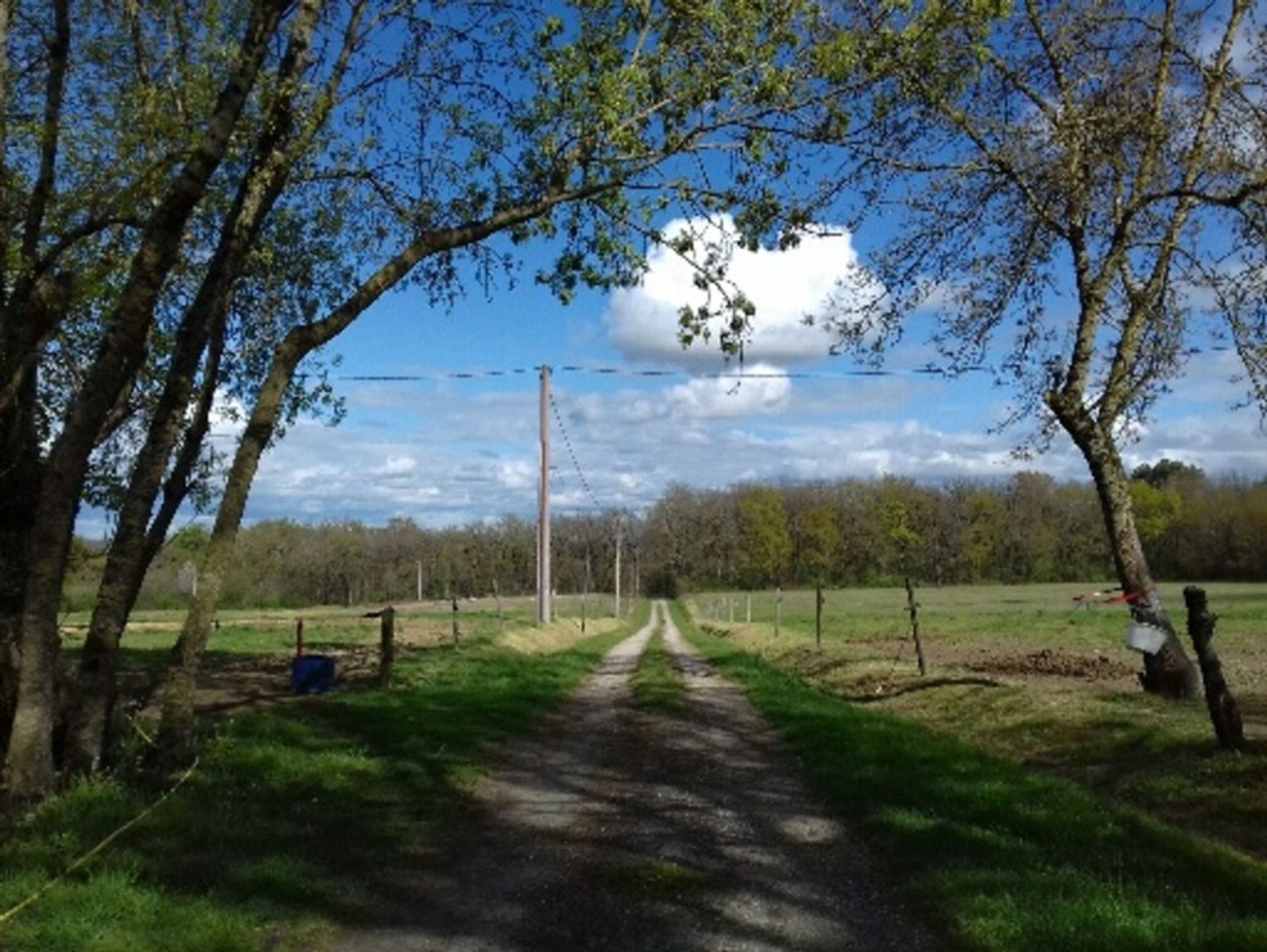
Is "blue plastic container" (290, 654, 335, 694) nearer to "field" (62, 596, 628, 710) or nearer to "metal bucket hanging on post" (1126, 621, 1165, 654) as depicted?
"field" (62, 596, 628, 710)

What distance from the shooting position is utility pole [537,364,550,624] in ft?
127

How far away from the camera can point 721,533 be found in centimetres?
14050

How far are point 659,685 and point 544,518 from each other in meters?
19.1

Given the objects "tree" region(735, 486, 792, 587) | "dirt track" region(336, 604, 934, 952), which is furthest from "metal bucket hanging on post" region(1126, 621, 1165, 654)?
"tree" region(735, 486, 792, 587)

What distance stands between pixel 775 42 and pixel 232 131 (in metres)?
4.47

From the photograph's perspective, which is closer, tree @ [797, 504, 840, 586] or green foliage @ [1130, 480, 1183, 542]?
green foliage @ [1130, 480, 1183, 542]

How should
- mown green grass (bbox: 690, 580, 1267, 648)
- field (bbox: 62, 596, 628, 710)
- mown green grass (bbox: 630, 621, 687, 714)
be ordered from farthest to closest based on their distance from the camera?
mown green grass (bbox: 690, 580, 1267, 648), field (bbox: 62, 596, 628, 710), mown green grass (bbox: 630, 621, 687, 714)

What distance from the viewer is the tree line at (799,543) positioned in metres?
118

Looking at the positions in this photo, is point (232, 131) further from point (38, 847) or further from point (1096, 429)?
point (1096, 429)

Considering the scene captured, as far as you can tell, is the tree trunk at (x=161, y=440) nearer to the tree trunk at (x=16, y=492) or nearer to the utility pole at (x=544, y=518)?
the tree trunk at (x=16, y=492)

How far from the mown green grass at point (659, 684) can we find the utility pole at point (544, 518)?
635 centimetres

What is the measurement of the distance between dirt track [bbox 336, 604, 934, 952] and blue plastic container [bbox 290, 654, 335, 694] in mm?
6896

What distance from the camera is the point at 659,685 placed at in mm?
20469

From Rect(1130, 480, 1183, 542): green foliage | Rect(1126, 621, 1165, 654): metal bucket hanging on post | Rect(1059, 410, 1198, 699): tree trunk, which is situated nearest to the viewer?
Rect(1126, 621, 1165, 654): metal bucket hanging on post
